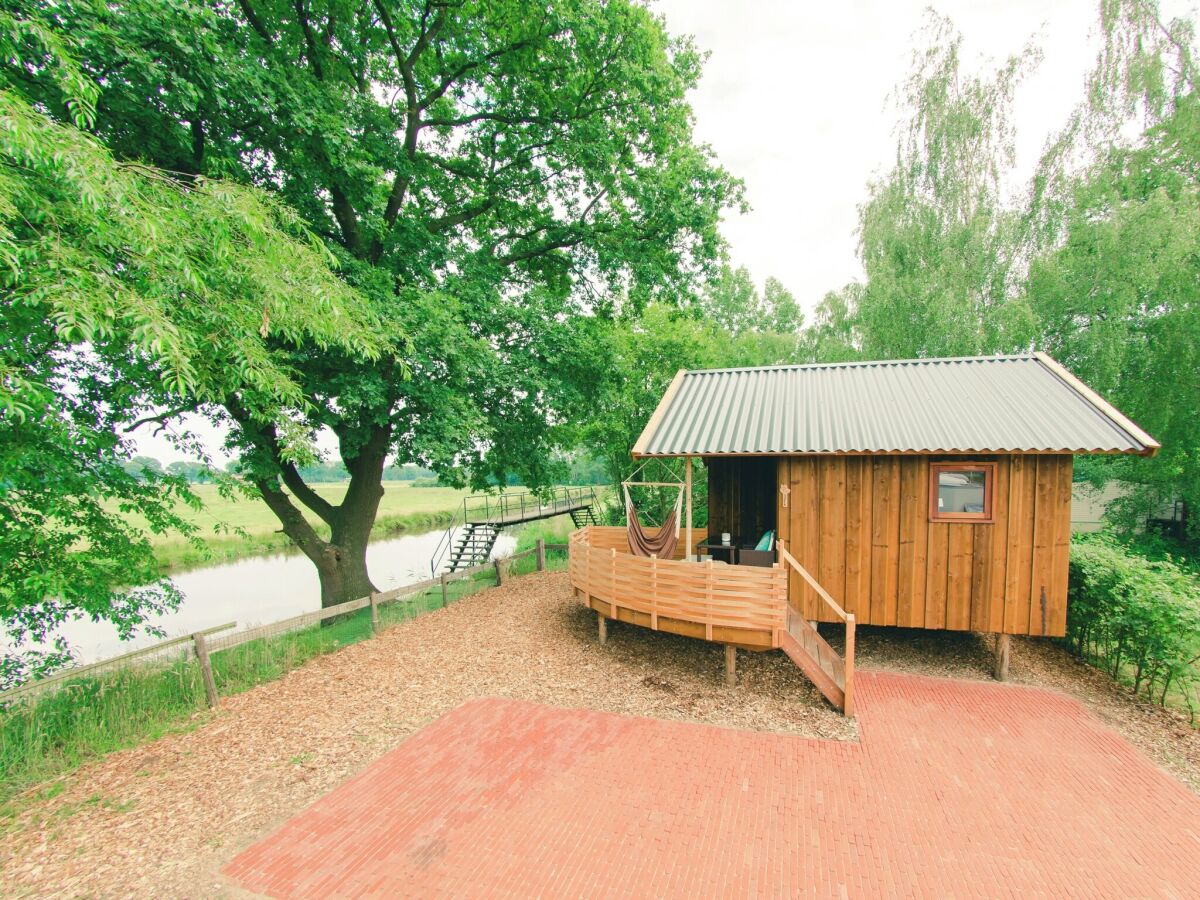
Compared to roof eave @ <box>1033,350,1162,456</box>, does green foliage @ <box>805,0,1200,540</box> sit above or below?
above

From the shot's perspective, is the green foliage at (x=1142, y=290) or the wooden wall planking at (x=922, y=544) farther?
the green foliage at (x=1142, y=290)

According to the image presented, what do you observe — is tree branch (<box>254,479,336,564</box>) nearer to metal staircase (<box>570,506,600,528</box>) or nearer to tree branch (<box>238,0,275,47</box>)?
tree branch (<box>238,0,275,47</box>)

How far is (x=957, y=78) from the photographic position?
14031 millimetres

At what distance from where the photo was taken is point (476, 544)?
645 inches

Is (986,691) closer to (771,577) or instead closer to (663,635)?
(771,577)

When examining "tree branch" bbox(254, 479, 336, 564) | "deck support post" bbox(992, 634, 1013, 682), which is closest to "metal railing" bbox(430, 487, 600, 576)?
"tree branch" bbox(254, 479, 336, 564)

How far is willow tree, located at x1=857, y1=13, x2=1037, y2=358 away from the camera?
1332cm

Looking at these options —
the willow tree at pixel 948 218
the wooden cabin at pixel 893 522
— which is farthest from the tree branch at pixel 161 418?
the willow tree at pixel 948 218

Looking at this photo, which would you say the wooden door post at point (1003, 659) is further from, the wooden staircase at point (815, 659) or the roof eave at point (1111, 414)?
the roof eave at point (1111, 414)

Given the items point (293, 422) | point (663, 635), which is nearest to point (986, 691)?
point (663, 635)

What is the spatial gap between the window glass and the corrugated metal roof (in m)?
0.53

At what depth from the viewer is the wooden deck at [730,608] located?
575 cm

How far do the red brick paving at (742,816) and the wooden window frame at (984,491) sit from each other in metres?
2.31

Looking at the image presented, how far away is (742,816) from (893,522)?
443 centimetres
